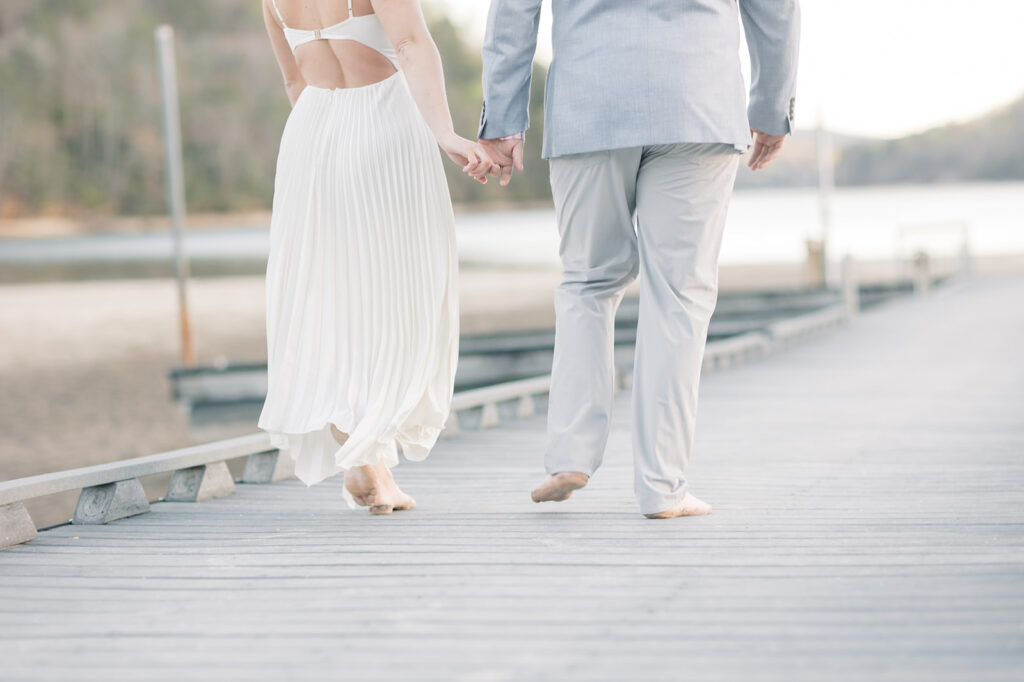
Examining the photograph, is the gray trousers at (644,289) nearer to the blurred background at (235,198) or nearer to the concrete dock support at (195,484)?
the concrete dock support at (195,484)

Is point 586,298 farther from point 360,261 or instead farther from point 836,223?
point 836,223

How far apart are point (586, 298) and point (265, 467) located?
1.40 m

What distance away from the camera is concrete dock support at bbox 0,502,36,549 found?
9.52 ft

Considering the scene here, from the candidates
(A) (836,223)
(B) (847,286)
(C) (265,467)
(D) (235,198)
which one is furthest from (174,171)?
(A) (836,223)

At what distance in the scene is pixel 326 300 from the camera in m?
3.14

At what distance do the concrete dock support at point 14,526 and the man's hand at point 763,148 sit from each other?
6.16 feet

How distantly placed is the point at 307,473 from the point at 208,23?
208 feet

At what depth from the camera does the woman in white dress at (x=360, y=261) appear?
10.2 feet

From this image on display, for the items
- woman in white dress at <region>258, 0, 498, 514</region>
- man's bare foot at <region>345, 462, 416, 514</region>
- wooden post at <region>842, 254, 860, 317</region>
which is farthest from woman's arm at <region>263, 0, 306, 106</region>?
wooden post at <region>842, 254, 860, 317</region>

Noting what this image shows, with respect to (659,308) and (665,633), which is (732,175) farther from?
(665,633)

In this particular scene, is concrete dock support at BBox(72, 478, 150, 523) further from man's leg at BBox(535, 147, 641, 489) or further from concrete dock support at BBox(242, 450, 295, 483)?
man's leg at BBox(535, 147, 641, 489)

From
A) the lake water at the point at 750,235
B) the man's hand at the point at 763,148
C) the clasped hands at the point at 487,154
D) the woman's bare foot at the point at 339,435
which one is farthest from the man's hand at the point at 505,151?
the lake water at the point at 750,235

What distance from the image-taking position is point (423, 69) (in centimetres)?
299

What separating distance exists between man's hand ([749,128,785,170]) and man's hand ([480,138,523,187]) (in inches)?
23.2
